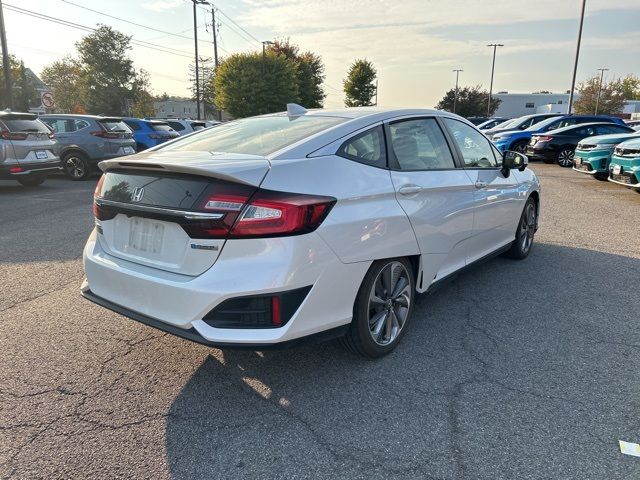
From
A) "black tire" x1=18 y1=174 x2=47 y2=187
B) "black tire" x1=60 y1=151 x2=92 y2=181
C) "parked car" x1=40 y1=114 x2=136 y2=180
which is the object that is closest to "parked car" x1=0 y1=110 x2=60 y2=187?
"black tire" x1=18 y1=174 x2=47 y2=187

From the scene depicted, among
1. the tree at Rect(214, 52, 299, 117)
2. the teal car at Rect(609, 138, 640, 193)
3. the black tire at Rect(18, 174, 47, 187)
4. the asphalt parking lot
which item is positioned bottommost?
the asphalt parking lot

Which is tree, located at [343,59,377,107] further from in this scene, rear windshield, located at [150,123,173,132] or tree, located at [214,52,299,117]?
rear windshield, located at [150,123,173,132]

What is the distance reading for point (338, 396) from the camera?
2832 millimetres

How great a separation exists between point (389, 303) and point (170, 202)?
1.57 meters

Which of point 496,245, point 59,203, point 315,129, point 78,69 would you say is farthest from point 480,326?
point 78,69

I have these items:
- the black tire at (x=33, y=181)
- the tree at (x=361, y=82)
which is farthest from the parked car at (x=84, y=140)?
the tree at (x=361, y=82)

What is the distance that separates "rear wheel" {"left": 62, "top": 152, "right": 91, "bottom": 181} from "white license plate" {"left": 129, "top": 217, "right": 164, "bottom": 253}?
1104cm

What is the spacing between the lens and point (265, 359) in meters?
3.25

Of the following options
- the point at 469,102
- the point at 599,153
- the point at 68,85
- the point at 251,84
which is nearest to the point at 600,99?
the point at 469,102

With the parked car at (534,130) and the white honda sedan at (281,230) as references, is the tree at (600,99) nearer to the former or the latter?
the parked car at (534,130)

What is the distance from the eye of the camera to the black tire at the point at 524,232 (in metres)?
5.39

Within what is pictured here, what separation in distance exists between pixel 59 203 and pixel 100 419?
7828mm

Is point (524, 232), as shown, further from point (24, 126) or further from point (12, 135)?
point (24, 126)

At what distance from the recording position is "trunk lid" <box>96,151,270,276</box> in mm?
2477
